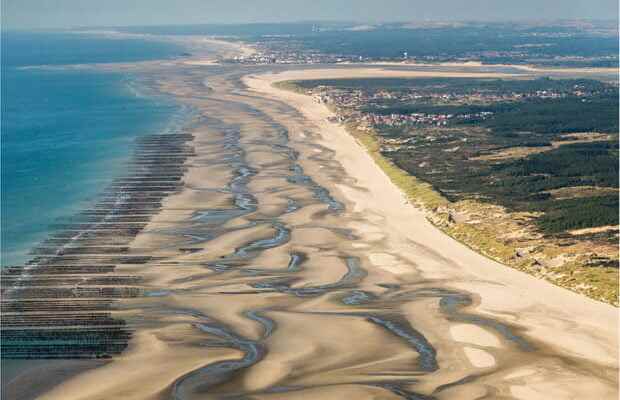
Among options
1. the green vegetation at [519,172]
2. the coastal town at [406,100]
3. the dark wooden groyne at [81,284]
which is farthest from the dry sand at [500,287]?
the coastal town at [406,100]

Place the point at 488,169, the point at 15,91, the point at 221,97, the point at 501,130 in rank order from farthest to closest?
the point at 15,91 → the point at 221,97 → the point at 501,130 → the point at 488,169

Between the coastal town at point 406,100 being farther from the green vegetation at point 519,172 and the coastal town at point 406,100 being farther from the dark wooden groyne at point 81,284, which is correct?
the dark wooden groyne at point 81,284

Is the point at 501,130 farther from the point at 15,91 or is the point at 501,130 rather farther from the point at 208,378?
the point at 15,91

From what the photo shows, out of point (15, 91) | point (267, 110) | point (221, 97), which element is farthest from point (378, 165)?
point (15, 91)

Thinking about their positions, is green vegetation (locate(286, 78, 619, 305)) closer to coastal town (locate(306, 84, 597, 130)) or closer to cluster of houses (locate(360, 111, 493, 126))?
coastal town (locate(306, 84, 597, 130))

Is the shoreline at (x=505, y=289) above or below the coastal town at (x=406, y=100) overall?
below

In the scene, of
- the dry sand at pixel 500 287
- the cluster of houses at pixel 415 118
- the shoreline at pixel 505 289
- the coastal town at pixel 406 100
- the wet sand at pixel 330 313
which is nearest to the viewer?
the wet sand at pixel 330 313

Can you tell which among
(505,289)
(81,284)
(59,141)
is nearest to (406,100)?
(59,141)
